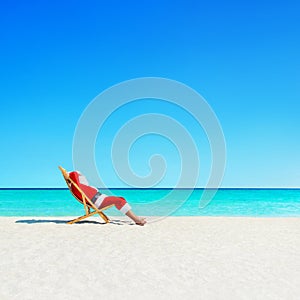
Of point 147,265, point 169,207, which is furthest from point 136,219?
point 169,207

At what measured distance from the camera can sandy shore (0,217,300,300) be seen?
3.01 m

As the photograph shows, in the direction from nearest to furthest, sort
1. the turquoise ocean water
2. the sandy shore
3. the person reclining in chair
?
the sandy shore → the person reclining in chair → the turquoise ocean water

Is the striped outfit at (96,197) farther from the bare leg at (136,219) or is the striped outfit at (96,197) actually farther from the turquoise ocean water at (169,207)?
the turquoise ocean water at (169,207)

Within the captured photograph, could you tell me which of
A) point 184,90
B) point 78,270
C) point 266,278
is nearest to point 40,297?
point 78,270

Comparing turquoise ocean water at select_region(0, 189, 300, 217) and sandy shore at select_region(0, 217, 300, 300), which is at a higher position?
sandy shore at select_region(0, 217, 300, 300)

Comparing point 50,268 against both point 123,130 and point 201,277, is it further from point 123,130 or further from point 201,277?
point 123,130

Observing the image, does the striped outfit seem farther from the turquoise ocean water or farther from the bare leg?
the turquoise ocean water

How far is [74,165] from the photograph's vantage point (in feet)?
28.5

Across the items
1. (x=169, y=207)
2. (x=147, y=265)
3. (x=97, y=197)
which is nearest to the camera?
(x=147, y=265)

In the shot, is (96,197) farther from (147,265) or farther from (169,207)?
(169,207)

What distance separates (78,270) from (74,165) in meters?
5.25

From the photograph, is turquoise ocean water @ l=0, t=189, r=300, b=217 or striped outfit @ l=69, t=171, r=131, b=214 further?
turquoise ocean water @ l=0, t=189, r=300, b=217

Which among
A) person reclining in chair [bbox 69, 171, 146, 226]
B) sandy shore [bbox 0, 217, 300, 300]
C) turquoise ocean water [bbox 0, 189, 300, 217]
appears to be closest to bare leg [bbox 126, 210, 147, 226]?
person reclining in chair [bbox 69, 171, 146, 226]

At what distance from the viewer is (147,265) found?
3.83 m
